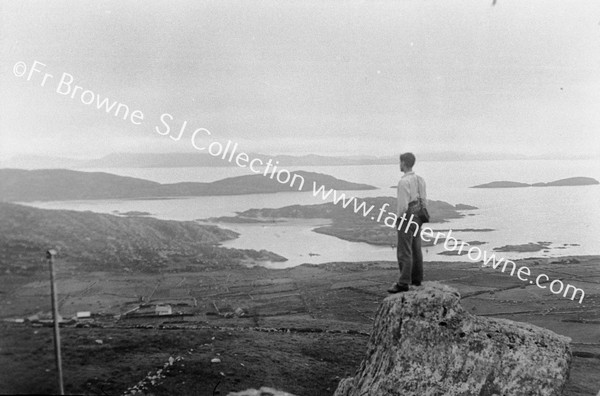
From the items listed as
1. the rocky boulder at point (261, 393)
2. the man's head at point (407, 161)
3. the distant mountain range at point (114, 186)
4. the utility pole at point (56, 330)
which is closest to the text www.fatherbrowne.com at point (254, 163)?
the distant mountain range at point (114, 186)

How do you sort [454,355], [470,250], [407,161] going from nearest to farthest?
1. [454,355]
2. [407,161]
3. [470,250]

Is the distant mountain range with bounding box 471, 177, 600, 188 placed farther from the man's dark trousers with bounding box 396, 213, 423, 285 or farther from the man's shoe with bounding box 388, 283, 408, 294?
the man's shoe with bounding box 388, 283, 408, 294

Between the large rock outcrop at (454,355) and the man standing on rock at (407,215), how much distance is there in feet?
1.48

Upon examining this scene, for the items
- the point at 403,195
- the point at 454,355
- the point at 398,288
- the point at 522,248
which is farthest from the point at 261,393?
the point at 522,248

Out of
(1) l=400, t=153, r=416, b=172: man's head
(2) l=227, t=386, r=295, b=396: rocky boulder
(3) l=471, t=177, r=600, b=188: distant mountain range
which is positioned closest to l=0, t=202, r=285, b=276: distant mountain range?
(2) l=227, t=386, r=295, b=396: rocky boulder

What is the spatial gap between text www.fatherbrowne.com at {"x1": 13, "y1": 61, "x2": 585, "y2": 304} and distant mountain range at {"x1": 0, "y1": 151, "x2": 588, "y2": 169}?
125 millimetres

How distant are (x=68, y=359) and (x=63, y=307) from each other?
27.2 inches

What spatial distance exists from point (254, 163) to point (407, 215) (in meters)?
2.54

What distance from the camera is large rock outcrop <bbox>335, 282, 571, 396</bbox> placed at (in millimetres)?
4371

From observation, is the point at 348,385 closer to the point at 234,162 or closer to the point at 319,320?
the point at 319,320

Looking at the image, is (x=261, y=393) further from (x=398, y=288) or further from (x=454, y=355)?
(x=454, y=355)

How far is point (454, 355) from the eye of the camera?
4523 mm

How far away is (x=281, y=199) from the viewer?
704cm

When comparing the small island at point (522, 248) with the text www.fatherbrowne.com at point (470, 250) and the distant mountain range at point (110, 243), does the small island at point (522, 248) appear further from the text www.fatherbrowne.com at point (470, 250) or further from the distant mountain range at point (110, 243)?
the distant mountain range at point (110, 243)
